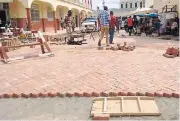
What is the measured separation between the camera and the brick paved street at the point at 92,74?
215 inches

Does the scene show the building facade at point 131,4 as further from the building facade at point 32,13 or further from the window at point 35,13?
the window at point 35,13

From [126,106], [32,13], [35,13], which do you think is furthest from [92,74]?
[35,13]

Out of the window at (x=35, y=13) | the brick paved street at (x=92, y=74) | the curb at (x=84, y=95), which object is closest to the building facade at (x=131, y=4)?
the window at (x=35, y=13)

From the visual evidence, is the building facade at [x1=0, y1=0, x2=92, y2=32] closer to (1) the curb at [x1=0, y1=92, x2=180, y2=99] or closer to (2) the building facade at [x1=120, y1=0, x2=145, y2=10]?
(1) the curb at [x1=0, y1=92, x2=180, y2=99]

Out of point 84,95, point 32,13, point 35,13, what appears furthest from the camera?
point 35,13

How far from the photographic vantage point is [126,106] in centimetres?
431

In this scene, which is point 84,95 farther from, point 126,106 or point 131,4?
point 131,4

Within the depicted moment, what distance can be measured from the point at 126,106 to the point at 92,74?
7.88ft

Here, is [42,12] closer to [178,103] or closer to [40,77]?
[40,77]

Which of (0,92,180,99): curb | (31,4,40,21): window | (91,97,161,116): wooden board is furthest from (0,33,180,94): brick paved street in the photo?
(31,4,40,21): window

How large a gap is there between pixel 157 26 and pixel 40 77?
14.8 m

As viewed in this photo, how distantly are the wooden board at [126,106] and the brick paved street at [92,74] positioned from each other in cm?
61

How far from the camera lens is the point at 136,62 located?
802 cm

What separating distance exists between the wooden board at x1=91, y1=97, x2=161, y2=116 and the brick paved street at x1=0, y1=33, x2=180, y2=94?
0.61 m
